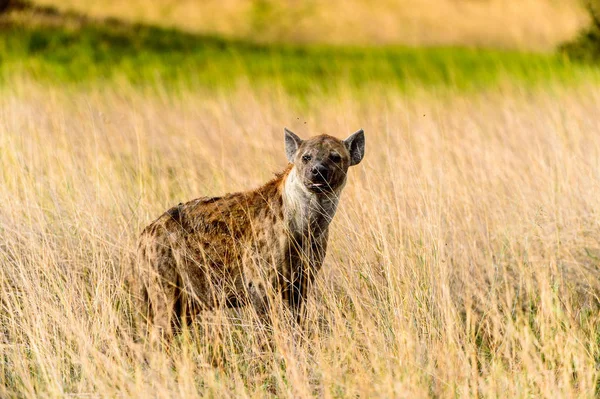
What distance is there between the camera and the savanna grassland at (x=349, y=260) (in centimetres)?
430

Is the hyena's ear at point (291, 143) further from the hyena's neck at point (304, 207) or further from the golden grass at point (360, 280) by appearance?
the golden grass at point (360, 280)

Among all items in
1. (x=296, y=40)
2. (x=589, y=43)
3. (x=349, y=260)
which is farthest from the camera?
(x=296, y=40)

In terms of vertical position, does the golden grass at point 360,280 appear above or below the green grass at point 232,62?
below

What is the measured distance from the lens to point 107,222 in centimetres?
583

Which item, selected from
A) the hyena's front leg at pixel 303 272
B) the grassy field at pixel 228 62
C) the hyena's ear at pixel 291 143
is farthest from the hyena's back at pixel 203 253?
the grassy field at pixel 228 62

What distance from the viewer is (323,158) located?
4637 mm

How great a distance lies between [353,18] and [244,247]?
19.5 meters

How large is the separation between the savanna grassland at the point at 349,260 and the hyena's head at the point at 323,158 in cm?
43

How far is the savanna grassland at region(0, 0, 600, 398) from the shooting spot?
4.30 m

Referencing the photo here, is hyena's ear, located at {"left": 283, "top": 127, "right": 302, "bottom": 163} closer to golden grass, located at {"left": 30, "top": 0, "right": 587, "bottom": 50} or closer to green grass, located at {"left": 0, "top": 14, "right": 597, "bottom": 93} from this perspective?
green grass, located at {"left": 0, "top": 14, "right": 597, "bottom": 93}

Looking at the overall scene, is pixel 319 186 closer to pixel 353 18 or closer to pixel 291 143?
pixel 291 143

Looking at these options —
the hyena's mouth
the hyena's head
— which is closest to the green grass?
the hyena's head

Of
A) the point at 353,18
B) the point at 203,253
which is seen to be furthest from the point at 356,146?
the point at 353,18

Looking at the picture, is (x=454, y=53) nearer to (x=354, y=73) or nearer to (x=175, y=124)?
(x=354, y=73)
